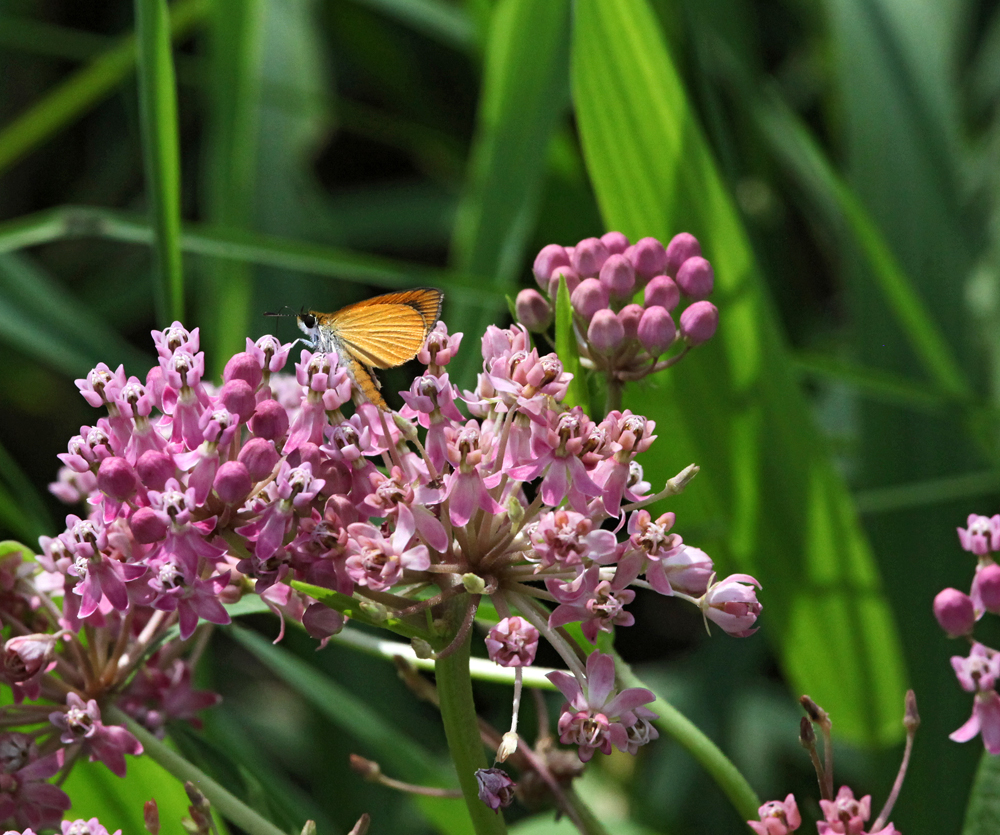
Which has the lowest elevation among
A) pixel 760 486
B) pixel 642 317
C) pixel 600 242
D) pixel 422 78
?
pixel 760 486

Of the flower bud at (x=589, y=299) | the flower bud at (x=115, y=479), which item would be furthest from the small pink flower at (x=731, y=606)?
the flower bud at (x=115, y=479)

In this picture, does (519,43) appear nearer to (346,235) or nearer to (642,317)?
(642,317)

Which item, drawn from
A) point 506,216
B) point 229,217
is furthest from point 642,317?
point 229,217

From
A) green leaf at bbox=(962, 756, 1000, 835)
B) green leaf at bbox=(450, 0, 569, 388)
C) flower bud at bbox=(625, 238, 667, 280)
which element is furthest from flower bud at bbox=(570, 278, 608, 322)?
green leaf at bbox=(450, 0, 569, 388)

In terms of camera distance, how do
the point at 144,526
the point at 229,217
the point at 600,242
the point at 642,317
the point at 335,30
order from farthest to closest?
the point at 335,30 → the point at 229,217 → the point at 600,242 → the point at 642,317 → the point at 144,526

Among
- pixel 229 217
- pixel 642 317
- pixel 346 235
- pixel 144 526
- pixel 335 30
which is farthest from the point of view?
pixel 335 30

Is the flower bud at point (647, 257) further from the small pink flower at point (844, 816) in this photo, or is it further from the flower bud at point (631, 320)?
the small pink flower at point (844, 816)

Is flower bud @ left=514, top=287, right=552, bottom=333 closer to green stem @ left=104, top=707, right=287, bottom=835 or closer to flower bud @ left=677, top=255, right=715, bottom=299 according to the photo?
flower bud @ left=677, top=255, right=715, bottom=299

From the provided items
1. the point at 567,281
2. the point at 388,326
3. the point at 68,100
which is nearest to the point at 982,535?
the point at 567,281

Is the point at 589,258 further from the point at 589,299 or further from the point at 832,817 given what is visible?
the point at 832,817
